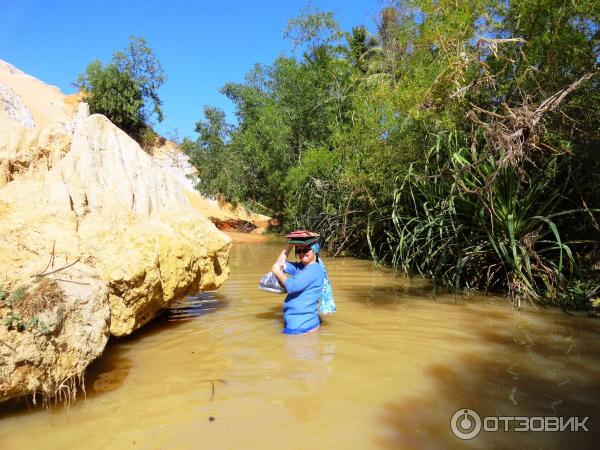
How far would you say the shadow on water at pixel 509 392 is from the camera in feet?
8.87

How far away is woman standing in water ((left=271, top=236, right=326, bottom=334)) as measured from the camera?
452cm

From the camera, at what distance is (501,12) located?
21.9ft

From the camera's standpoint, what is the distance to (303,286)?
4.52 m

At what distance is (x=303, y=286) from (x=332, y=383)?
1167 mm

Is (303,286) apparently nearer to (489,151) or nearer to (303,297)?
(303,297)

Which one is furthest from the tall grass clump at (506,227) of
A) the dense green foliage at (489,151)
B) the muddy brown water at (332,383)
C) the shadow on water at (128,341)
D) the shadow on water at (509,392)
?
the shadow on water at (128,341)

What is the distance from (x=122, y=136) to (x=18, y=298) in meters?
3.45

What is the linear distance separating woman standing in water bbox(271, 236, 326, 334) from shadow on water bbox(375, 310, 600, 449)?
1372 mm

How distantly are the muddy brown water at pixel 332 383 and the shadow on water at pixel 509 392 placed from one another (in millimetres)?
13

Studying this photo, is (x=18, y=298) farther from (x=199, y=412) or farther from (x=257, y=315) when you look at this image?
(x=257, y=315)

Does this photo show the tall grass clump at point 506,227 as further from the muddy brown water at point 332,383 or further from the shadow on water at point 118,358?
the shadow on water at point 118,358

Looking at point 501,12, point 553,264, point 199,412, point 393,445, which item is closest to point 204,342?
point 199,412

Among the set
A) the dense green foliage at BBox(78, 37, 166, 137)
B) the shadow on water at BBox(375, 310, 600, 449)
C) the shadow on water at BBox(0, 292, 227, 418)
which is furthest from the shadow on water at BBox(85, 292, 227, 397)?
the dense green foliage at BBox(78, 37, 166, 137)

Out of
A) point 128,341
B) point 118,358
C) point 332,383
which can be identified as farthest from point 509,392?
point 128,341
